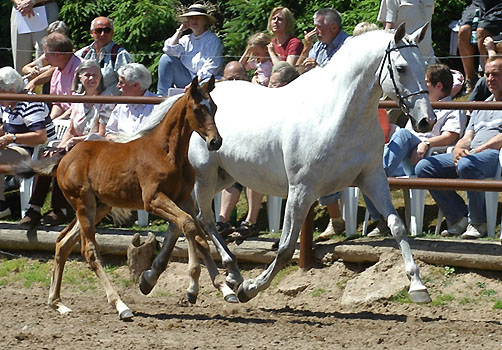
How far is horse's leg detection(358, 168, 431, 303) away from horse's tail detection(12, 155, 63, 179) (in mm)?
2539

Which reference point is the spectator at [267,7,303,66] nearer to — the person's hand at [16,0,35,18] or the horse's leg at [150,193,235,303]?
the horse's leg at [150,193,235,303]

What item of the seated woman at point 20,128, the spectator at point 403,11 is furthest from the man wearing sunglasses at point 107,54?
the spectator at point 403,11

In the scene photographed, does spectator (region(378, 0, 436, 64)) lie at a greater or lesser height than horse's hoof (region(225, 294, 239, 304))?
greater

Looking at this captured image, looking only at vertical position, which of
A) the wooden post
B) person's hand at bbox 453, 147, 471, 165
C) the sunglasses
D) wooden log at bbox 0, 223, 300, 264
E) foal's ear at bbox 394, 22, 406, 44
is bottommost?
wooden log at bbox 0, 223, 300, 264

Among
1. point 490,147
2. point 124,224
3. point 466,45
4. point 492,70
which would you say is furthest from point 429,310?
point 466,45

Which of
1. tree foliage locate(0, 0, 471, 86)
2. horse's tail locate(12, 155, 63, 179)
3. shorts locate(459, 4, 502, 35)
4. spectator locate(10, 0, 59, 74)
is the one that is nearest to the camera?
horse's tail locate(12, 155, 63, 179)

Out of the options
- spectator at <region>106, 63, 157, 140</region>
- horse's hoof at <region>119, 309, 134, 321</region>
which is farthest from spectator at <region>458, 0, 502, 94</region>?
horse's hoof at <region>119, 309, 134, 321</region>

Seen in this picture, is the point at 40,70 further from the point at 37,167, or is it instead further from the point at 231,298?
the point at 231,298

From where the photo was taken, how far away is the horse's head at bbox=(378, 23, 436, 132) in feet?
25.8

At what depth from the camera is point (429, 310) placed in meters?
8.63

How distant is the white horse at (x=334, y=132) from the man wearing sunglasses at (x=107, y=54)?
3.24 meters

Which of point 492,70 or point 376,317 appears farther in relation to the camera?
point 492,70

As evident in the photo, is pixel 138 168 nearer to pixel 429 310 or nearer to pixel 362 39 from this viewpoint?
pixel 362 39

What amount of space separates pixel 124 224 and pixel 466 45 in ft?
13.7
